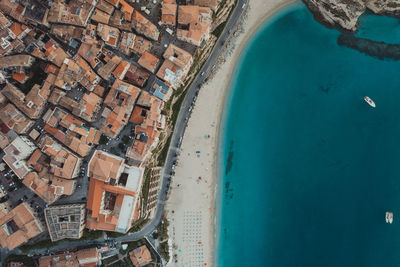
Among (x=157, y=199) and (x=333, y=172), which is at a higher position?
Answer: (x=333, y=172)

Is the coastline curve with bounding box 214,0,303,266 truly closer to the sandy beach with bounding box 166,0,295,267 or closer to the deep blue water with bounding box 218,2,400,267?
the sandy beach with bounding box 166,0,295,267

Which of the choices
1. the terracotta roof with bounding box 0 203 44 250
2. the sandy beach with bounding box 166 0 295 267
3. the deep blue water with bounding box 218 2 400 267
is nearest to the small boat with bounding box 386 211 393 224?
the deep blue water with bounding box 218 2 400 267

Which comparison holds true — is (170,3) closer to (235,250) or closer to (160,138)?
(160,138)

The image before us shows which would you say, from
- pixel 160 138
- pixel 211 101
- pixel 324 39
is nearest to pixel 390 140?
pixel 324 39

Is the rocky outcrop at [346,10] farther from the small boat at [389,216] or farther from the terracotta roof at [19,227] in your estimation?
the terracotta roof at [19,227]

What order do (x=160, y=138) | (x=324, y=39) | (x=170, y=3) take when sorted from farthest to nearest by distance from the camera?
(x=324, y=39) → (x=160, y=138) → (x=170, y=3)

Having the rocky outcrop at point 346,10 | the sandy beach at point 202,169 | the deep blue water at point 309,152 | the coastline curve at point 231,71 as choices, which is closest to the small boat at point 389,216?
the deep blue water at point 309,152
